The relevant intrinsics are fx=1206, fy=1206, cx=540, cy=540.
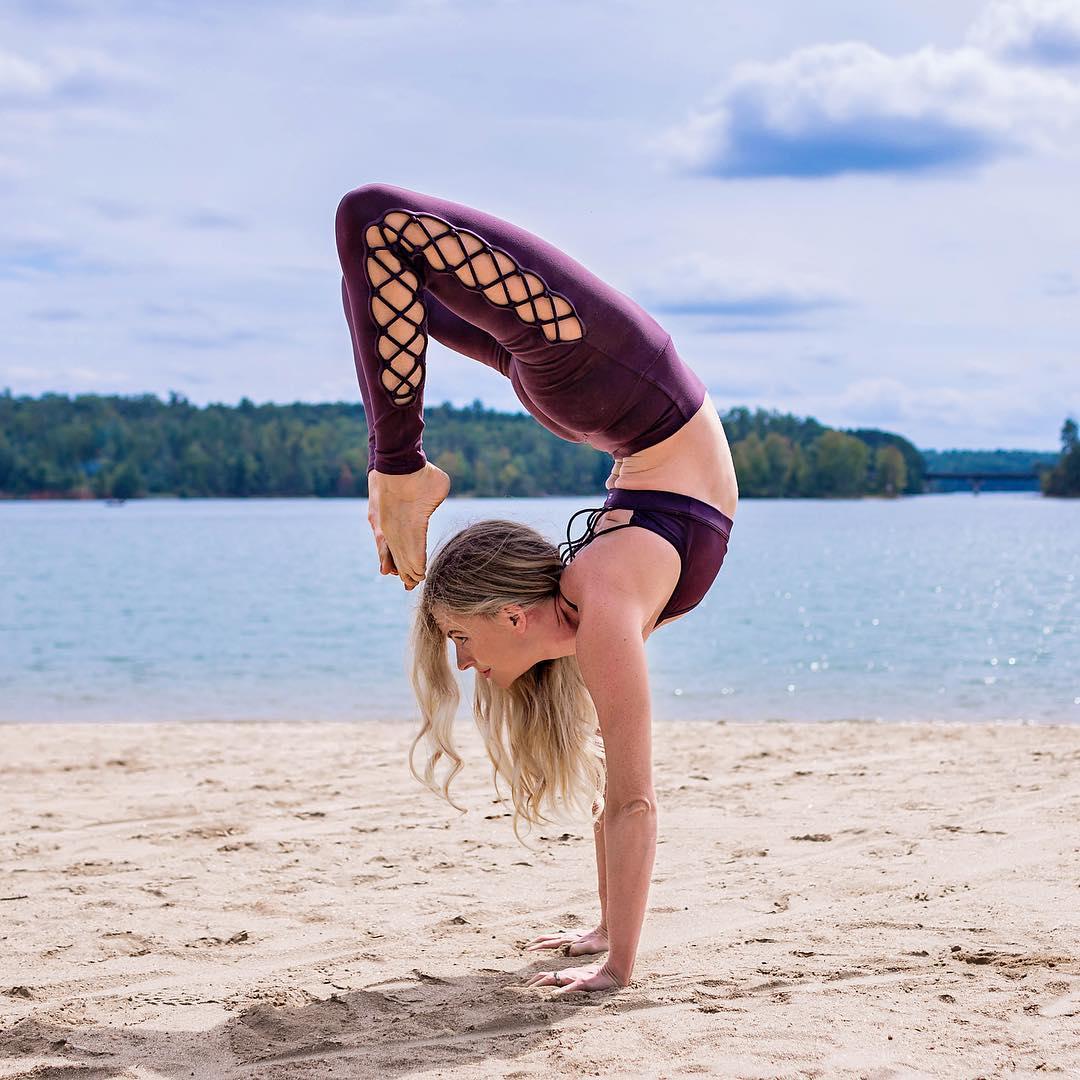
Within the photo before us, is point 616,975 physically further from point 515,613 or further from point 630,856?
point 515,613

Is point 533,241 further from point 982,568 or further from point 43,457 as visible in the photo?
point 43,457

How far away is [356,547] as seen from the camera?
2265 inches

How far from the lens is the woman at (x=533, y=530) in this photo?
2.81 metres

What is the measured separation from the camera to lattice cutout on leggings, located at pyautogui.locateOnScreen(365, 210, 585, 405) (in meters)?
2.74

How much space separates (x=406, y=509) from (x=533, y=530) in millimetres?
488

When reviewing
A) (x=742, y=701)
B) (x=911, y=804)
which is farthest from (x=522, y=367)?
(x=742, y=701)

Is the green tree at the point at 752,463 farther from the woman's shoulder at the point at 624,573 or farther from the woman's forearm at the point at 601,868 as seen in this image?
the woman's shoulder at the point at 624,573

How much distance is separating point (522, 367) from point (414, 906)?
2.23 m

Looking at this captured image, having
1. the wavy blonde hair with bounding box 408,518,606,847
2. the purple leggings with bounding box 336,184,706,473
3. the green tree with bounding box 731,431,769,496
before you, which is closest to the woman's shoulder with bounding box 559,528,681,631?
the wavy blonde hair with bounding box 408,518,606,847

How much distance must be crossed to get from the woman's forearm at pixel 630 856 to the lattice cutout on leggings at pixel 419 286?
125 cm

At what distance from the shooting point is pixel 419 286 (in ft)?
9.23

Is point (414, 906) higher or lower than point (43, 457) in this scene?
lower

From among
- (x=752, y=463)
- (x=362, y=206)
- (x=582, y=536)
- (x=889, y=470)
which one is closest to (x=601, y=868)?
(x=582, y=536)

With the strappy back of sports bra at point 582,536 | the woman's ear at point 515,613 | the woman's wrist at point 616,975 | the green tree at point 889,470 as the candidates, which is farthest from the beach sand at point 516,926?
the green tree at point 889,470
